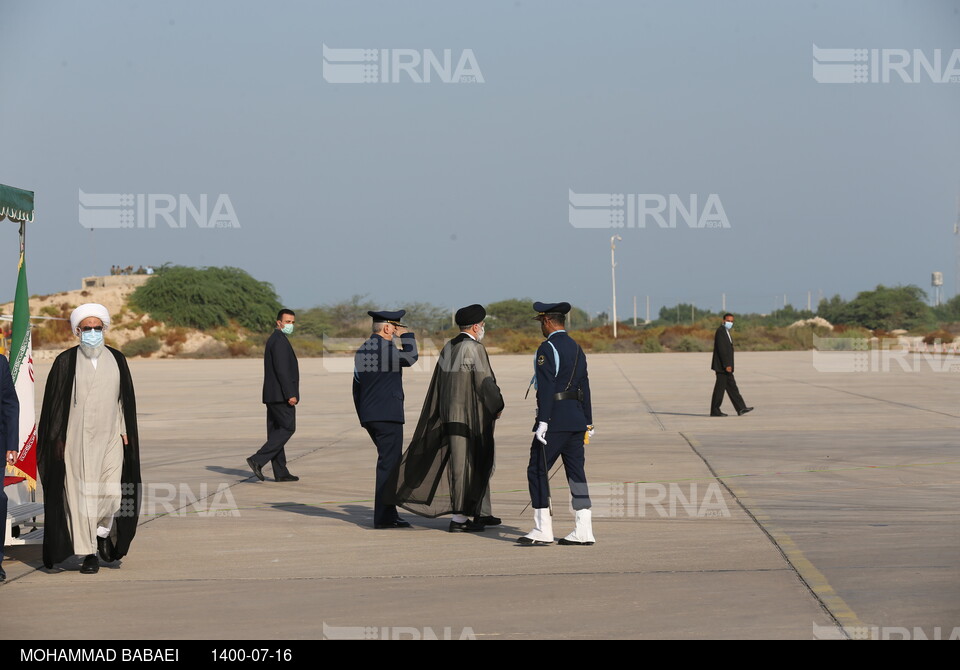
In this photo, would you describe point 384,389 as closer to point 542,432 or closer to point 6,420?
point 542,432

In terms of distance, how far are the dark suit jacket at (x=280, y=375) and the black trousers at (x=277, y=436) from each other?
0.11m

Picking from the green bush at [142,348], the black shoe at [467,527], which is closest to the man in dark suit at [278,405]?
the black shoe at [467,527]

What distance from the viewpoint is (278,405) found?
1413 cm

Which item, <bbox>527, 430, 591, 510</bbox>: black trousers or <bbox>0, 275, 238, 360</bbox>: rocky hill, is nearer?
<bbox>527, 430, 591, 510</bbox>: black trousers

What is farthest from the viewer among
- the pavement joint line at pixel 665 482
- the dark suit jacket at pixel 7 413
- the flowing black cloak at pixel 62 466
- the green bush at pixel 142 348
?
the green bush at pixel 142 348

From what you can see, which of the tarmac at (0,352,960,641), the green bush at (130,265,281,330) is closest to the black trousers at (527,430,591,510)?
the tarmac at (0,352,960,641)

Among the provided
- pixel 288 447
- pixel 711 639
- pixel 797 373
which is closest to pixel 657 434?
pixel 288 447

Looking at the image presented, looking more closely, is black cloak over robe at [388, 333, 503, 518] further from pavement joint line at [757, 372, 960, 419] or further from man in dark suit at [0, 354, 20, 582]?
pavement joint line at [757, 372, 960, 419]

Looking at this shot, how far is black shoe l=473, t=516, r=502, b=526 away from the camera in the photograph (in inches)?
402

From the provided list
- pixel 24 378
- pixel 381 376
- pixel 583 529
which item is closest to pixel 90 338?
pixel 24 378

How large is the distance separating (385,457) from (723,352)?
12.1 meters

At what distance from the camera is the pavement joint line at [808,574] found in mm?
6738

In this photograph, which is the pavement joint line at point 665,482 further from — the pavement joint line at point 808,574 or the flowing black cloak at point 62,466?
the flowing black cloak at point 62,466

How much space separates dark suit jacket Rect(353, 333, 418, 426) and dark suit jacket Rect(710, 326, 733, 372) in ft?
38.4
